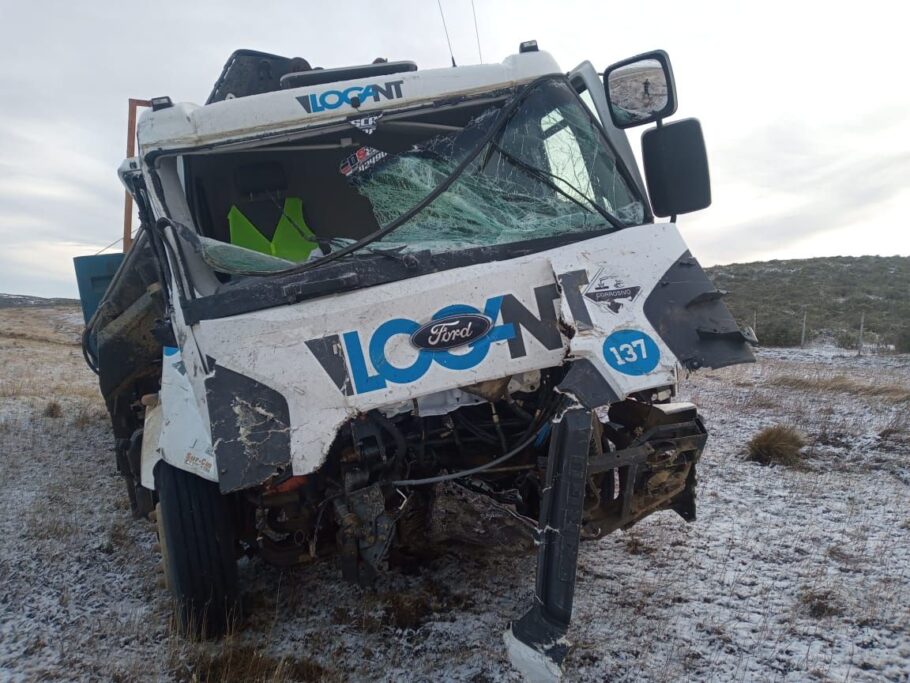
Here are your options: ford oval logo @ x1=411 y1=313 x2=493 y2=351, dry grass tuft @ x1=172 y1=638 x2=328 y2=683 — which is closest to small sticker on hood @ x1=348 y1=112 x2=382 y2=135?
ford oval logo @ x1=411 y1=313 x2=493 y2=351

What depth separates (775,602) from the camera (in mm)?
3285

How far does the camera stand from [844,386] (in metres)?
9.13

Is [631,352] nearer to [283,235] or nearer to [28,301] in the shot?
[283,235]

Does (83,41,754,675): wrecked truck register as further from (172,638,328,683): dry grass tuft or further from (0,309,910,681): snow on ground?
(0,309,910,681): snow on ground

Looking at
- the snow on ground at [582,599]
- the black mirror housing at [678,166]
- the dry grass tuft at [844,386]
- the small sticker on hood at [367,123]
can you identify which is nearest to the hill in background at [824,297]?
the dry grass tuft at [844,386]

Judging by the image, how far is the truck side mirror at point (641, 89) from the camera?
9.70 ft

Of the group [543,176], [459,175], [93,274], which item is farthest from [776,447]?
[93,274]

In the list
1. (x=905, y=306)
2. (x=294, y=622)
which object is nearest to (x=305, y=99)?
(x=294, y=622)

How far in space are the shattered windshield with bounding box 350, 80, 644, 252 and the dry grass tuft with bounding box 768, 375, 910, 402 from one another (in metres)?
7.13

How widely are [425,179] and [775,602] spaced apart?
2878 mm

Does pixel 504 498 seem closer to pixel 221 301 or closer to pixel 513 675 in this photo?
pixel 513 675

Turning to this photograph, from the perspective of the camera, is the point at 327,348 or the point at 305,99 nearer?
the point at 327,348

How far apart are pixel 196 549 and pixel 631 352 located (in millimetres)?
2298

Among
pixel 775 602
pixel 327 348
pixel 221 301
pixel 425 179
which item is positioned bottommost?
pixel 775 602
